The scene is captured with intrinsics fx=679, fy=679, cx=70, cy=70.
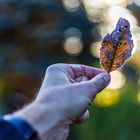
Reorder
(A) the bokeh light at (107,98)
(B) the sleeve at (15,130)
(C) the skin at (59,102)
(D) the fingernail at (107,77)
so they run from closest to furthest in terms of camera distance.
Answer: (B) the sleeve at (15,130) → (C) the skin at (59,102) → (D) the fingernail at (107,77) → (A) the bokeh light at (107,98)

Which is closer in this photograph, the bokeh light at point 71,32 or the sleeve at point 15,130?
the sleeve at point 15,130

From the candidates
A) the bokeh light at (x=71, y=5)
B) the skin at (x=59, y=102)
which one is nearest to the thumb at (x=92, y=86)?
the skin at (x=59, y=102)

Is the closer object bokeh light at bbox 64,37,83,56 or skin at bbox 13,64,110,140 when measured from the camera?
skin at bbox 13,64,110,140

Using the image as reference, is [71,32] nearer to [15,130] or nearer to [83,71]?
[83,71]

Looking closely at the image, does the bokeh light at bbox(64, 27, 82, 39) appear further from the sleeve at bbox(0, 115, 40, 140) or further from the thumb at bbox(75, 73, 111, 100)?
the sleeve at bbox(0, 115, 40, 140)

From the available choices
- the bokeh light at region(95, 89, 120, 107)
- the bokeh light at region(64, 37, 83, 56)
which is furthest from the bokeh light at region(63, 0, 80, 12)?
the bokeh light at region(95, 89, 120, 107)

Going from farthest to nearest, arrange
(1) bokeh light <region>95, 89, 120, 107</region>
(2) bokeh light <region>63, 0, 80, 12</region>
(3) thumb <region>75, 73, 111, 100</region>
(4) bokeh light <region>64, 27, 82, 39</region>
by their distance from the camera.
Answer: (2) bokeh light <region>63, 0, 80, 12</region> → (4) bokeh light <region>64, 27, 82, 39</region> → (1) bokeh light <region>95, 89, 120, 107</region> → (3) thumb <region>75, 73, 111, 100</region>

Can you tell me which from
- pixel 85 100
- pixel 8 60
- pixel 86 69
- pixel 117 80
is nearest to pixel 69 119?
pixel 85 100

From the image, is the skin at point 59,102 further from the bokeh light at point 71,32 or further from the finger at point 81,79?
the bokeh light at point 71,32
